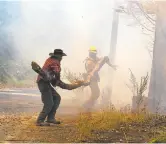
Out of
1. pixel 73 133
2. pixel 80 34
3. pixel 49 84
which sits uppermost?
pixel 80 34

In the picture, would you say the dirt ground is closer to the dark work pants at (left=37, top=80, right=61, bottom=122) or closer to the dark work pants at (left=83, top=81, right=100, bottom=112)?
the dark work pants at (left=37, top=80, right=61, bottom=122)

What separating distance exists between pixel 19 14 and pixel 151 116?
20.0 meters

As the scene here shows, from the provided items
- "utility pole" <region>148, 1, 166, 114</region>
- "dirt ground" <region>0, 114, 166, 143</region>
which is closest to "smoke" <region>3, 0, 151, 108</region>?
"utility pole" <region>148, 1, 166, 114</region>

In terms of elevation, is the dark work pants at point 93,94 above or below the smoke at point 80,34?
below

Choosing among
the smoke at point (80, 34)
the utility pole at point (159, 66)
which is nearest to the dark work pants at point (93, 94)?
the utility pole at point (159, 66)

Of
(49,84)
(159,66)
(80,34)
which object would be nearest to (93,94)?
(159,66)

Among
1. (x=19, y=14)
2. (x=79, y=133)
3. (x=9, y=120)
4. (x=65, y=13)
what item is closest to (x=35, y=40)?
(x=19, y=14)

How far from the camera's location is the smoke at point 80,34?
61.7 ft

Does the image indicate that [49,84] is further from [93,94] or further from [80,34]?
[80,34]

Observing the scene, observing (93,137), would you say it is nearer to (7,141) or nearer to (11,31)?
(7,141)

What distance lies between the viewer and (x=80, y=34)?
22359 mm

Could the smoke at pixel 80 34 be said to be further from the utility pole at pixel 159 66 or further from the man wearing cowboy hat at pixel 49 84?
the man wearing cowboy hat at pixel 49 84

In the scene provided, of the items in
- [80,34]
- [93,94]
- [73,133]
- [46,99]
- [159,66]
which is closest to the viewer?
[73,133]

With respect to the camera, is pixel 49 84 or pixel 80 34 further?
pixel 80 34
